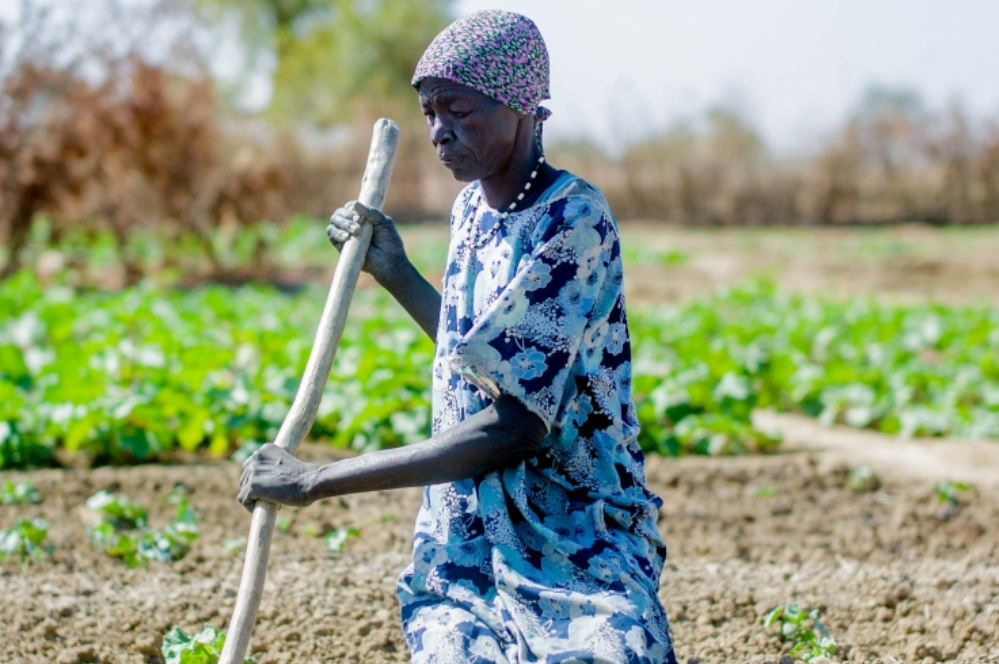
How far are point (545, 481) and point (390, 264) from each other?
679mm

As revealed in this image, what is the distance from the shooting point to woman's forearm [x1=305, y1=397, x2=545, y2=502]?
1.94 meters

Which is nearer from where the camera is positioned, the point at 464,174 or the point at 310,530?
the point at 464,174

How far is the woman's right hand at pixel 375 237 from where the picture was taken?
2.48m

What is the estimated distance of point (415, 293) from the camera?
247 centimetres

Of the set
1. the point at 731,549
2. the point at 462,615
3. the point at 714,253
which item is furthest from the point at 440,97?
the point at 714,253

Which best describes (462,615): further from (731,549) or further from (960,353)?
(960,353)

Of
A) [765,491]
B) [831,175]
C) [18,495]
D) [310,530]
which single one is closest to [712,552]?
[765,491]

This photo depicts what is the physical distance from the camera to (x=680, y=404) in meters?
5.18

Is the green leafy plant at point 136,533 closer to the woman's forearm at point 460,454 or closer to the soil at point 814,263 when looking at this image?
the woman's forearm at point 460,454

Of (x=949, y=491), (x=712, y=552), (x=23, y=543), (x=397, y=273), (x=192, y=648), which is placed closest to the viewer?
(x=192, y=648)

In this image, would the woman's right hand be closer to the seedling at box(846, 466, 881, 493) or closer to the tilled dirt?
the tilled dirt

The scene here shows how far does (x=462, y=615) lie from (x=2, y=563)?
193 cm

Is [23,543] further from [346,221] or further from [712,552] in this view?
[712,552]

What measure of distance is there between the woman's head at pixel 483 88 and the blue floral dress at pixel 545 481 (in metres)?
0.13
